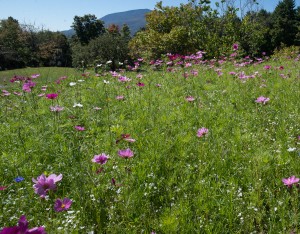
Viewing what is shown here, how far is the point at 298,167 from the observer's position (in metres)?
2.16

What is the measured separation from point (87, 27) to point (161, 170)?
150ft

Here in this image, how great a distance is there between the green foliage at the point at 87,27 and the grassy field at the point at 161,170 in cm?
4313

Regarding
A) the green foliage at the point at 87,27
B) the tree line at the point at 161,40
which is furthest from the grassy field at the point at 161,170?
the green foliage at the point at 87,27

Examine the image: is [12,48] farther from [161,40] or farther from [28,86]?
[161,40]

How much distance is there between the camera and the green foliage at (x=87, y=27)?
4396cm

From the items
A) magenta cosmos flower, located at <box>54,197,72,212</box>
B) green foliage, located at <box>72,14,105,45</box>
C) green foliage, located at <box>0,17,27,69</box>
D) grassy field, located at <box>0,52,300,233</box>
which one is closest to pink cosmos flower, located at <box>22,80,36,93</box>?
grassy field, located at <box>0,52,300,233</box>

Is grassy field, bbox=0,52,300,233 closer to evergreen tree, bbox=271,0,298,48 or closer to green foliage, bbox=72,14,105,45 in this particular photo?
evergreen tree, bbox=271,0,298,48

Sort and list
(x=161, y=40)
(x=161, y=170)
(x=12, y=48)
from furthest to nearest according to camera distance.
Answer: (x=161, y=40), (x=12, y=48), (x=161, y=170)

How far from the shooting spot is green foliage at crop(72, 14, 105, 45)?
43963 millimetres

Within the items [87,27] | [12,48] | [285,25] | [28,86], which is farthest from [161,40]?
[87,27]

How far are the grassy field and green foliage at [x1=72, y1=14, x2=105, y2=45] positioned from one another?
142ft

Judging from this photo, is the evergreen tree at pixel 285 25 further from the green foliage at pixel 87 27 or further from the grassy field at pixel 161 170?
the grassy field at pixel 161 170

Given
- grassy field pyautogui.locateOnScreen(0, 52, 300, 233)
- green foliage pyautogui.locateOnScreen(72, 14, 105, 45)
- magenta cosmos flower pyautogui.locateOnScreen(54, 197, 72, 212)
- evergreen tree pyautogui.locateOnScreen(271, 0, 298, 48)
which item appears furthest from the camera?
green foliage pyautogui.locateOnScreen(72, 14, 105, 45)

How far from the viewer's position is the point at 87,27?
44.6 meters
